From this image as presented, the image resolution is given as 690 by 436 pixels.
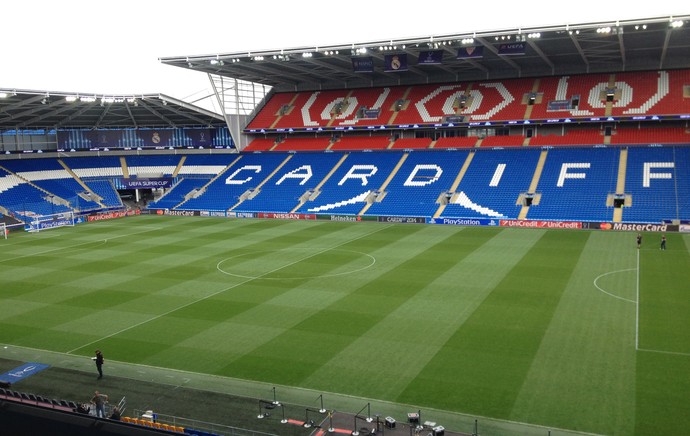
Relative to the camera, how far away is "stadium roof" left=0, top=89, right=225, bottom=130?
165 feet

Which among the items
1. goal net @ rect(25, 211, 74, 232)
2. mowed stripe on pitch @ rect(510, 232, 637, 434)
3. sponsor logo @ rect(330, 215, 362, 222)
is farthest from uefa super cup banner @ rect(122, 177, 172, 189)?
mowed stripe on pitch @ rect(510, 232, 637, 434)

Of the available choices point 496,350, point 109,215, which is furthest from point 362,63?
point 496,350

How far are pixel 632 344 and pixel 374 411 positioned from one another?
9498 millimetres

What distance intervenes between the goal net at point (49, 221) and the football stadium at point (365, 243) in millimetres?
303

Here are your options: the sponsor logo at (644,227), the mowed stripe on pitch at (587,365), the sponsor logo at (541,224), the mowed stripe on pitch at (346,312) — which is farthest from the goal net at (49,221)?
the sponsor logo at (644,227)

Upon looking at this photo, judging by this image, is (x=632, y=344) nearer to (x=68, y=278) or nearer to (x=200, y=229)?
(x=68, y=278)

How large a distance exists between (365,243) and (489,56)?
957 inches

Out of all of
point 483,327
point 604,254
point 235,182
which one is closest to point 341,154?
point 235,182

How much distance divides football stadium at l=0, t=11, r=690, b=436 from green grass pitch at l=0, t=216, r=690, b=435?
126 mm

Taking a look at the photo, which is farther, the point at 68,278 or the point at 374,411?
the point at 68,278

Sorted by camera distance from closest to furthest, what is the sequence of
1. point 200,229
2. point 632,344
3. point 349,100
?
point 632,344 → point 200,229 → point 349,100

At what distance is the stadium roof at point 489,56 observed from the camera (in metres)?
42.0

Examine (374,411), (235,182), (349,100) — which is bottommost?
(374,411)

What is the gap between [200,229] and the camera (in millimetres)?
47906
